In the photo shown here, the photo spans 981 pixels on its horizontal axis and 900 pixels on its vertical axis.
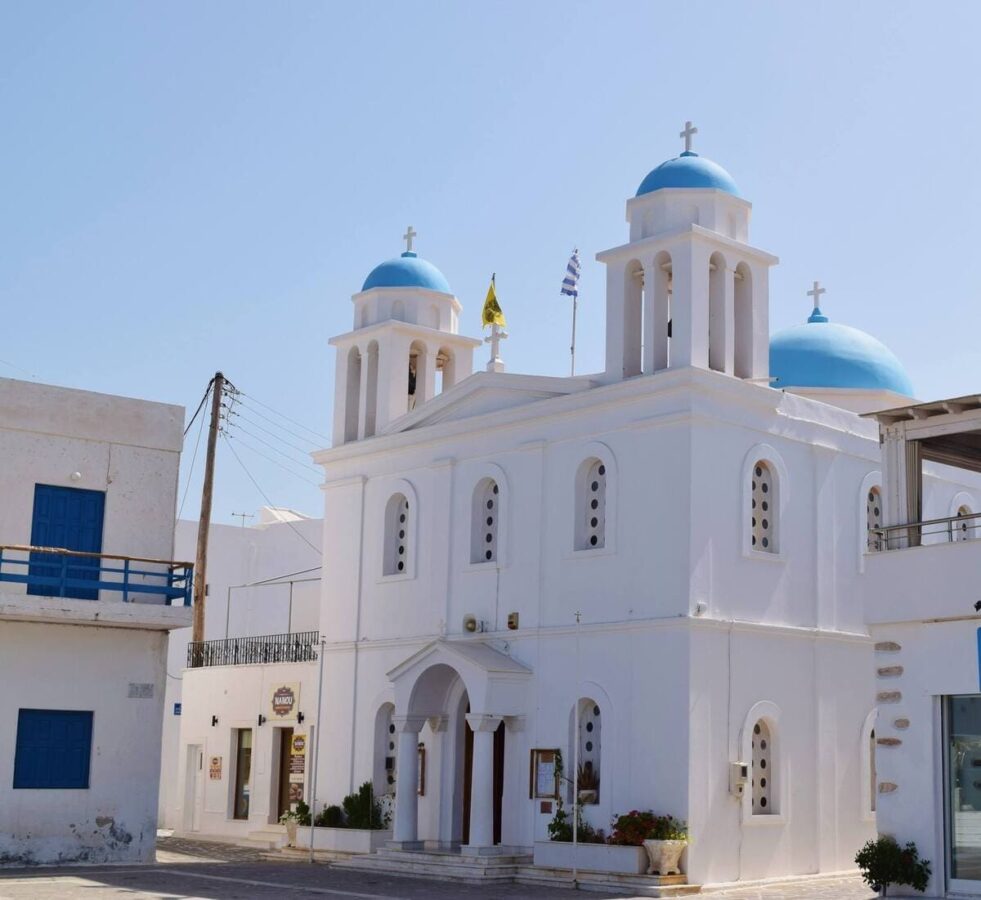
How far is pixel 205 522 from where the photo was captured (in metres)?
35.2

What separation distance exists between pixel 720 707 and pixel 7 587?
11.2 m

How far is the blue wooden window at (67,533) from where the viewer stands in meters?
23.1

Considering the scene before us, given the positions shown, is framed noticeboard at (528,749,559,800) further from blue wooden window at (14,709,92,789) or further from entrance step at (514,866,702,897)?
blue wooden window at (14,709,92,789)

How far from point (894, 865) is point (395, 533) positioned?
12.0m

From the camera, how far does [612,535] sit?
22859 mm

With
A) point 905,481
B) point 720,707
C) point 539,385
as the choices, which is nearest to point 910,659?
point 905,481

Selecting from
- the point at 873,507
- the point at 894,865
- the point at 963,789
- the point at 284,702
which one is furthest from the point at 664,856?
the point at 284,702

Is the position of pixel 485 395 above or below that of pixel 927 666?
above

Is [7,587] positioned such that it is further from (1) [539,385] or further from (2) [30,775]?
(1) [539,385]

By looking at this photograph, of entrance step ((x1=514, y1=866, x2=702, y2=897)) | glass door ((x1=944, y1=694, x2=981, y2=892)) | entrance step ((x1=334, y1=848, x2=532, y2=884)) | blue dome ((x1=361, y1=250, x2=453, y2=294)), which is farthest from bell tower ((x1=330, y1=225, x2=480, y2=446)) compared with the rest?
glass door ((x1=944, y1=694, x2=981, y2=892))

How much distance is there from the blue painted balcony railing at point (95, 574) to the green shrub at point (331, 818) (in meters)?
5.19

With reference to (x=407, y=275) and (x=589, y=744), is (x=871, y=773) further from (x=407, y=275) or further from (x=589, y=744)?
(x=407, y=275)

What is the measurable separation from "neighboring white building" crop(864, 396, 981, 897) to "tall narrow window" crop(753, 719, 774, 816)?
13.3 ft

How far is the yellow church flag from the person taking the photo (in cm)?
2725
